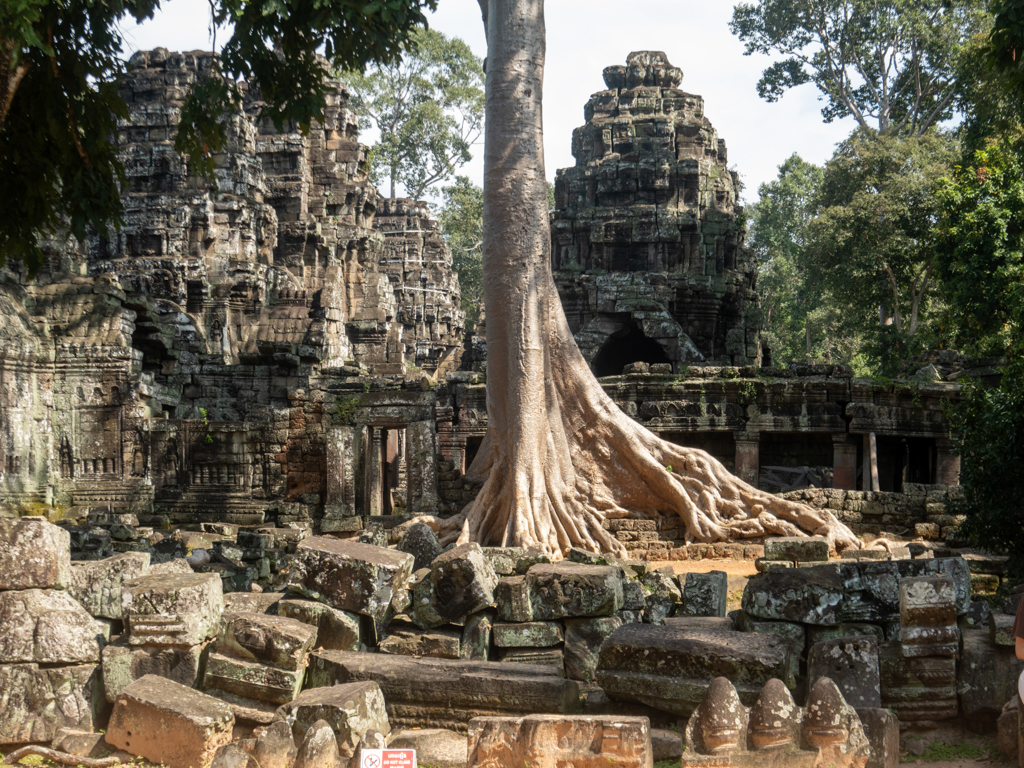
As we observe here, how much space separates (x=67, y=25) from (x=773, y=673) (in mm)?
6908

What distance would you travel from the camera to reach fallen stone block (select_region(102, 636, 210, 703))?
4758 mm

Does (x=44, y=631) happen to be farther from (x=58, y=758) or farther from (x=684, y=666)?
(x=684, y=666)

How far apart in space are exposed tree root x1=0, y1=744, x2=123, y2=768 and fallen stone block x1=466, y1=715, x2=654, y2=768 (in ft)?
5.82

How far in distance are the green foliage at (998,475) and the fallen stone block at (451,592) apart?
4.96 metres

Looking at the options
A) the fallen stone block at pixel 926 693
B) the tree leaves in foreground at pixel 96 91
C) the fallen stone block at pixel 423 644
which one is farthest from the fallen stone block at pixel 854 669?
the tree leaves in foreground at pixel 96 91

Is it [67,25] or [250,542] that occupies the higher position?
[67,25]

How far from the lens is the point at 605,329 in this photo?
73.4 feet

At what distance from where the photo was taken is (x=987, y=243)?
54.8 ft

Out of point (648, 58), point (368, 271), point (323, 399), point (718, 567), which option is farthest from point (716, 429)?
point (368, 271)

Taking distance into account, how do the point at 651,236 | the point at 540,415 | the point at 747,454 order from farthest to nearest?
the point at 651,236
the point at 747,454
the point at 540,415

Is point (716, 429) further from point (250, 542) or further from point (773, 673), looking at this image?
point (773, 673)

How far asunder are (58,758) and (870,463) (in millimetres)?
13388

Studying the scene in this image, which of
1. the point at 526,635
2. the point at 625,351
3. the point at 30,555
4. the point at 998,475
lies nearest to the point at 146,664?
the point at 30,555

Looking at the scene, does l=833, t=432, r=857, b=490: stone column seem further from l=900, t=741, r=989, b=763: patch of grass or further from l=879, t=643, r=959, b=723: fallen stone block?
l=900, t=741, r=989, b=763: patch of grass
